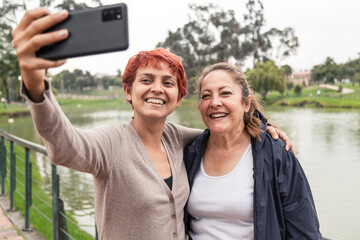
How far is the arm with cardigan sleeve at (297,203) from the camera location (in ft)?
4.34

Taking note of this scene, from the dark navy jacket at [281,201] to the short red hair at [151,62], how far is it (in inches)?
19.3

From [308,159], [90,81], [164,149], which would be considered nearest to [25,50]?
[164,149]

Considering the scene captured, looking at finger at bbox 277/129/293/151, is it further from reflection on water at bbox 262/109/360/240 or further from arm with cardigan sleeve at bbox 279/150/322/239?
reflection on water at bbox 262/109/360/240

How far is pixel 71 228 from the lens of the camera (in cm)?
380

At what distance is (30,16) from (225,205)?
1.03 meters

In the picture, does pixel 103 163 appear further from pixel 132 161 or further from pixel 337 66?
pixel 337 66

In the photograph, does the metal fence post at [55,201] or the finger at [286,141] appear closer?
the finger at [286,141]

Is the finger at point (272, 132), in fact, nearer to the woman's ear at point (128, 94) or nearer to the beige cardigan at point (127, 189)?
the beige cardigan at point (127, 189)

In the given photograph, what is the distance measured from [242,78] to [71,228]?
2983 millimetres

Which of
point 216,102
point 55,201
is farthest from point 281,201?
point 55,201

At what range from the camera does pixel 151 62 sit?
1372mm

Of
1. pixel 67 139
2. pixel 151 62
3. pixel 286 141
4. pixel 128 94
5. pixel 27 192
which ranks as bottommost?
pixel 27 192

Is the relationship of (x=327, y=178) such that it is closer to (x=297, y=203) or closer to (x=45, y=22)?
(x=297, y=203)

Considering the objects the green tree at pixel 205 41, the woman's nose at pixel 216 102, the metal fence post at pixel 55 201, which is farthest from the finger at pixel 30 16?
the green tree at pixel 205 41
